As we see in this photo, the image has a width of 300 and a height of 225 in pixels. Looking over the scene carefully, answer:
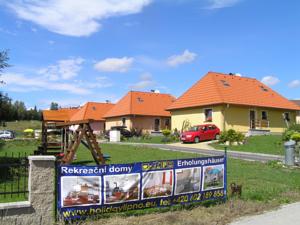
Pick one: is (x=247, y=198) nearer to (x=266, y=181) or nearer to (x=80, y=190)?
(x=266, y=181)

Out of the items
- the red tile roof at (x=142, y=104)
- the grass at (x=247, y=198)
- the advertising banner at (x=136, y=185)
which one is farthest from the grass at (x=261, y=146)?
the red tile roof at (x=142, y=104)

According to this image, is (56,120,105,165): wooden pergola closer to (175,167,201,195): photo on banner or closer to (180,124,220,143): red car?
(175,167,201,195): photo on banner

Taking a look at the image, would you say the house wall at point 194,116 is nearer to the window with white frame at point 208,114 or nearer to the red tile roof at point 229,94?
the window with white frame at point 208,114

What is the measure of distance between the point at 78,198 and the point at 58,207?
39 centimetres

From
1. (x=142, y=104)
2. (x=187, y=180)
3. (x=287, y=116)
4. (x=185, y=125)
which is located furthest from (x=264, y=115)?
(x=187, y=180)

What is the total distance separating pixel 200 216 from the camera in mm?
8523

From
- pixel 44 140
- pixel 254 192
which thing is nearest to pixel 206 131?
pixel 44 140

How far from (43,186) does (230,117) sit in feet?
105

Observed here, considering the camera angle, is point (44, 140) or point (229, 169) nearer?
point (229, 169)

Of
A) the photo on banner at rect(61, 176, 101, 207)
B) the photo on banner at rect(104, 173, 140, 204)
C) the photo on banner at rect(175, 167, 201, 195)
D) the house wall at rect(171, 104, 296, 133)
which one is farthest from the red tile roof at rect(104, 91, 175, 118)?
the photo on banner at rect(61, 176, 101, 207)

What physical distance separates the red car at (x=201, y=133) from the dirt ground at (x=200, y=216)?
24.2m

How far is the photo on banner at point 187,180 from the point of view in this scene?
29.2 ft

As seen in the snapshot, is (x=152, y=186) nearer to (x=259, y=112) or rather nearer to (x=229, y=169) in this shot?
(x=229, y=169)

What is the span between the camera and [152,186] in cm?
856
